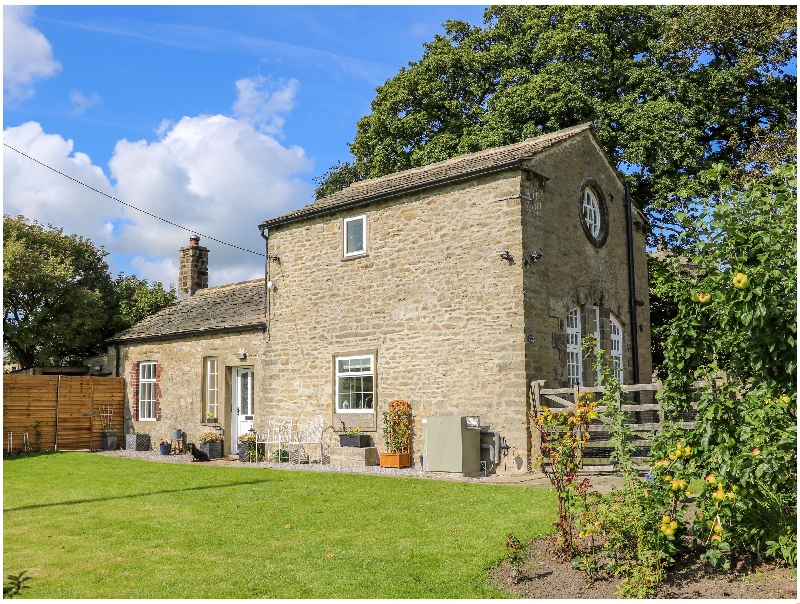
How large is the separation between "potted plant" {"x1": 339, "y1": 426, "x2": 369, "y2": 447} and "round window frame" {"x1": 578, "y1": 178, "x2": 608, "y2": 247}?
21.7ft

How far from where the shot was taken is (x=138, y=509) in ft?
32.3

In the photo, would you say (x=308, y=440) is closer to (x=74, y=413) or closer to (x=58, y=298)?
(x=74, y=413)

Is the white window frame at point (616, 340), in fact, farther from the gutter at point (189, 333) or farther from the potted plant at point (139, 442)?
the potted plant at point (139, 442)

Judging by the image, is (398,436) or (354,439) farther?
(354,439)

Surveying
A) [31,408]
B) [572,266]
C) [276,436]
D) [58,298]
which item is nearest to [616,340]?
[572,266]

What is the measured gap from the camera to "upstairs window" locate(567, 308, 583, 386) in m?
15.4

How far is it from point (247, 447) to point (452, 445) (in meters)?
5.76

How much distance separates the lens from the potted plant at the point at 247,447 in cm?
1705

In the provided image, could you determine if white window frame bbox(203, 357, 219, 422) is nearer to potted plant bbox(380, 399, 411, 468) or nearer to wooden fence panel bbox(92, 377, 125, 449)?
wooden fence panel bbox(92, 377, 125, 449)

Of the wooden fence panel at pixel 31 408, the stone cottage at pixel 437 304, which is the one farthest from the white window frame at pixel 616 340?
the wooden fence panel at pixel 31 408

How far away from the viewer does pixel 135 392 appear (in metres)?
21.2

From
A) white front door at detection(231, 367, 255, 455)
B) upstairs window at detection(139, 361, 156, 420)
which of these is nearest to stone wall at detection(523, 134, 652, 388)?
white front door at detection(231, 367, 255, 455)

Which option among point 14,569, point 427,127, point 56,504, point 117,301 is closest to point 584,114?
point 427,127

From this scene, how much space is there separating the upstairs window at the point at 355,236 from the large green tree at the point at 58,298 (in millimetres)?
10910
